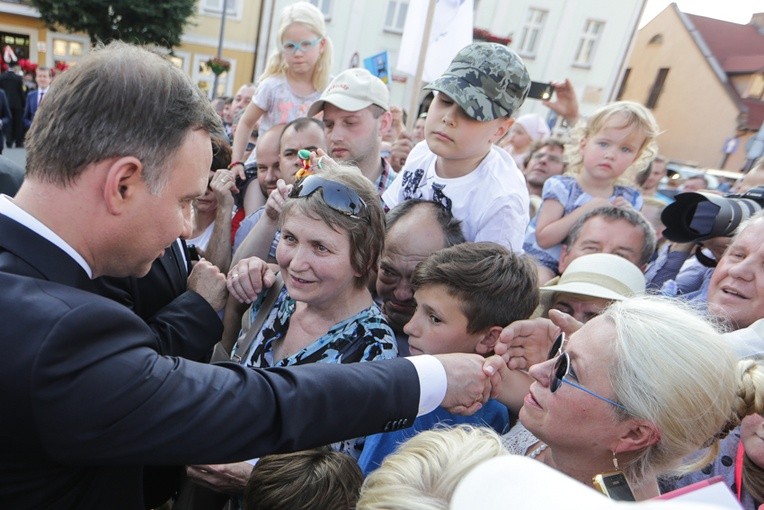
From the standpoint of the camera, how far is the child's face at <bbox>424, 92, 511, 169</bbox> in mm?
2201

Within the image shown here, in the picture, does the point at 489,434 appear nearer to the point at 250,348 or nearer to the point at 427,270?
the point at 427,270

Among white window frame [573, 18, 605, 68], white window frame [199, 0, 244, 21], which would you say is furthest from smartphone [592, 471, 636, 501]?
white window frame [199, 0, 244, 21]

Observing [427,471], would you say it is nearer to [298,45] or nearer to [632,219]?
[632,219]

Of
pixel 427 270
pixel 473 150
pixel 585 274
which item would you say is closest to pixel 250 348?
pixel 427 270

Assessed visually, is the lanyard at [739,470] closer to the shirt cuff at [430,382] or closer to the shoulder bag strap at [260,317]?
the shirt cuff at [430,382]

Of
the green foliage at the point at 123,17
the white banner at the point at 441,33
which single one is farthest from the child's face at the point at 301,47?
the green foliage at the point at 123,17

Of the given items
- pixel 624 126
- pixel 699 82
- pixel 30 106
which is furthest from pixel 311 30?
pixel 699 82

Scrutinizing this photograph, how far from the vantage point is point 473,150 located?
2.26 metres

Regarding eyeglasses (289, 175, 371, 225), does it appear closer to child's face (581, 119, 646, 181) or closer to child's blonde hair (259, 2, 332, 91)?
child's face (581, 119, 646, 181)

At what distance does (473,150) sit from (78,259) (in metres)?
1.66

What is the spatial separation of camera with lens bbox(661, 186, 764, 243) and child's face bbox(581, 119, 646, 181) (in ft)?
2.67

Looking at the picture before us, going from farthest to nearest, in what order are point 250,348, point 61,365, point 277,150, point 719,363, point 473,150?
point 277,150, point 473,150, point 250,348, point 719,363, point 61,365

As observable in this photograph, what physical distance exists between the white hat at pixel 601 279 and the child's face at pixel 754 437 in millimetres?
636

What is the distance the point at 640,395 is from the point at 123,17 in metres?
23.2
